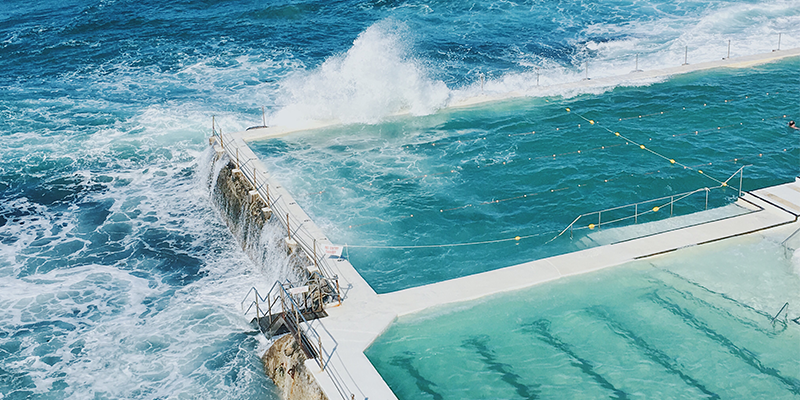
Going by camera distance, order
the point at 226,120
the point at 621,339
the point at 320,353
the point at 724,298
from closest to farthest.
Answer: the point at 320,353
the point at 621,339
the point at 724,298
the point at 226,120

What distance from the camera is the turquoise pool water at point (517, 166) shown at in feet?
52.5

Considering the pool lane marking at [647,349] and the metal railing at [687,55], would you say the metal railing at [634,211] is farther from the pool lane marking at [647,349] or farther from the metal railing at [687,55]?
the metal railing at [687,55]

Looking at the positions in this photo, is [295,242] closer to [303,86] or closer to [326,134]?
[326,134]

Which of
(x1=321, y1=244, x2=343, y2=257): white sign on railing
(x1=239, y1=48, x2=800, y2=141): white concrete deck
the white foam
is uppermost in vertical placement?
the white foam

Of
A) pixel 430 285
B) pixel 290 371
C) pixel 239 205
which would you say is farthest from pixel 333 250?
pixel 239 205

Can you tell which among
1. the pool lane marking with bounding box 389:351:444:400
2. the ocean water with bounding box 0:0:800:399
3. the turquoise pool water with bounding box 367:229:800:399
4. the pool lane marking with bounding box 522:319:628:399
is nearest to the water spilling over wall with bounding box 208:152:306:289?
the ocean water with bounding box 0:0:800:399

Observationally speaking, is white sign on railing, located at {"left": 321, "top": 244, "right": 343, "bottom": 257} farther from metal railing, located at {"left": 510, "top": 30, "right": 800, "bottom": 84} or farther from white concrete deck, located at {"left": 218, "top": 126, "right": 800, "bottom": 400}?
metal railing, located at {"left": 510, "top": 30, "right": 800, "bottom": 84}

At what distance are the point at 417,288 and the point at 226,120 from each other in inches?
530

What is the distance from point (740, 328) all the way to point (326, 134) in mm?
13240

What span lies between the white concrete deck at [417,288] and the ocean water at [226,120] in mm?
807

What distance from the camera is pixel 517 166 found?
64.6ft

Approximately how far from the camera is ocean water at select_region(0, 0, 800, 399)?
14.8m

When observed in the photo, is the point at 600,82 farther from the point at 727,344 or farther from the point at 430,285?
the point at 727,344

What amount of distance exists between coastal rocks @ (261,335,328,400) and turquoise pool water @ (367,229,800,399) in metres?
1.13
